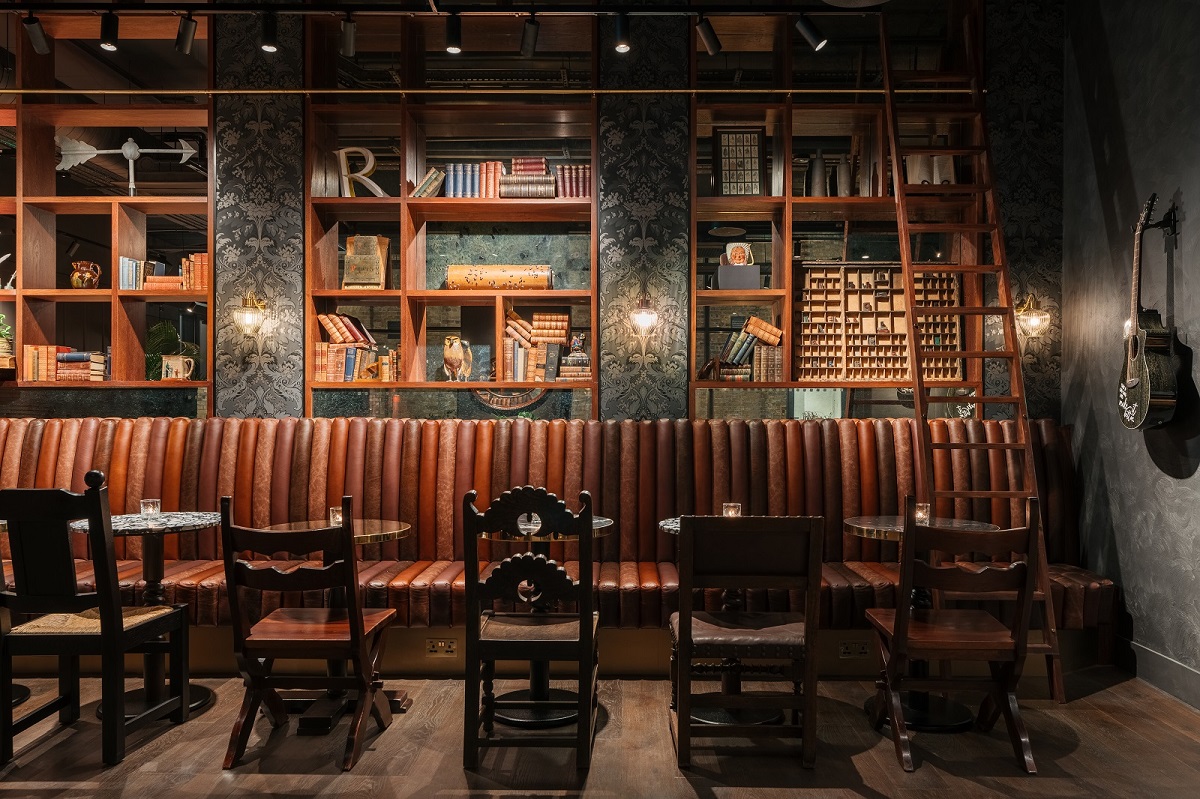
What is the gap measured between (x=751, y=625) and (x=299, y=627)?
175 cm

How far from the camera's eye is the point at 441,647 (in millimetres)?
4156

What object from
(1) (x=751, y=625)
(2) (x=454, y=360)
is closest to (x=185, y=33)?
(2) (x=454, y=360)

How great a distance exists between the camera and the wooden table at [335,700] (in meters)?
3.42

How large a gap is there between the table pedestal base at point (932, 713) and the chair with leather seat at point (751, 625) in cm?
64

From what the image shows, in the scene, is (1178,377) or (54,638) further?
(1178,377)

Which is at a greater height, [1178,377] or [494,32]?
[494,32]

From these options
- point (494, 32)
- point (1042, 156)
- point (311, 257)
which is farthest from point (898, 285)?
point (311, 257)

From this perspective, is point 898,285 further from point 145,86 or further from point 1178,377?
point 145,86

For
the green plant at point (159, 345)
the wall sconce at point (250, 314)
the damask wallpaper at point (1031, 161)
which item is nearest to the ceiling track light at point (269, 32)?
the wall sconce at point (250, 314)

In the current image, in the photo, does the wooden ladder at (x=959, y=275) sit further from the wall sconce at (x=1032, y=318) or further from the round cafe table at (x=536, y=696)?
the round cafe table at (x=536, y=696)

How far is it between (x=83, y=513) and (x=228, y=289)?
2.50 metres

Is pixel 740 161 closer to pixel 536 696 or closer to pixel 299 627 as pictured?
pixel 536 696

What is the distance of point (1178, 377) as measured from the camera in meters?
3.87

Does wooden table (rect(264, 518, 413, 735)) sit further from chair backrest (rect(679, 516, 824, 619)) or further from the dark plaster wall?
the dark plaster wall
